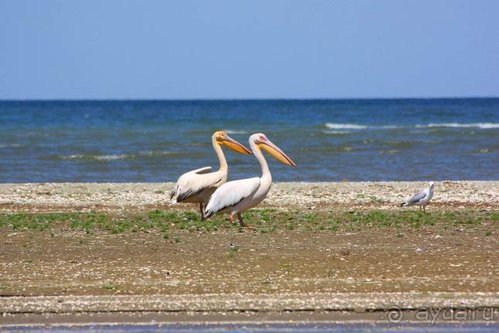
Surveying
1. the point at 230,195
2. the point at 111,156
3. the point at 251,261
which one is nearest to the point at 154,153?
the point at 111,156

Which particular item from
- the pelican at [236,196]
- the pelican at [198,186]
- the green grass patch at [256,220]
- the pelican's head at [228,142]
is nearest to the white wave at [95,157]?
the pelican's head at [228,142]

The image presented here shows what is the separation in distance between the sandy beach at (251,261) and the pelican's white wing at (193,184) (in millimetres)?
317

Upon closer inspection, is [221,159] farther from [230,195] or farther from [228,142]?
[230,195]

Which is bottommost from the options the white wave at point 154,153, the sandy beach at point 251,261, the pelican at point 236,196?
the sandy beach at point 251,261

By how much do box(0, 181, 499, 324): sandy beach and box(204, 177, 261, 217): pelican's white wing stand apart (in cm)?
27

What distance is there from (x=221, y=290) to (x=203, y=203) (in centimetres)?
504

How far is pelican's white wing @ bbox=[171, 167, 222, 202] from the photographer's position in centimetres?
1327

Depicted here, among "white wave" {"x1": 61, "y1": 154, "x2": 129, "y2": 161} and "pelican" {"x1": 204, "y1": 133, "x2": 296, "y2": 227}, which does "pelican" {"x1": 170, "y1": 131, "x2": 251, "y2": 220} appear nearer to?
"pelican" {"x1": 204, "y1": 133, "x2": 296, "y2": 227}

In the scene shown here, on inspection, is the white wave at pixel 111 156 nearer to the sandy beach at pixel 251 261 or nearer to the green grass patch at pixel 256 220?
the sandy beach at pixel 251 261

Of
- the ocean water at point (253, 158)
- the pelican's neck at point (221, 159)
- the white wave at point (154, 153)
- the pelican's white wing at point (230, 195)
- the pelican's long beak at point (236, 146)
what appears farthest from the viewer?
the white wave at point (154, 153)

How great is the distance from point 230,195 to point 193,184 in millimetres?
1117

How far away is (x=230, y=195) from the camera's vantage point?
12.3 meters

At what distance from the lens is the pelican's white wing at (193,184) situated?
43.5 feet

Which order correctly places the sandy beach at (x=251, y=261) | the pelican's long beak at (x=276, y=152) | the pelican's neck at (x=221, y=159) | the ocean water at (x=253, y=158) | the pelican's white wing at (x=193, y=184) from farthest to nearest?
the ocean water at (x=253, y=158), the pelican's neck at (x=221, y=159), the pelican's long beak at (x=276, y=152), the pelican's white wing at (x=193, y=184), the sandy beach at (x=251, y=261)
